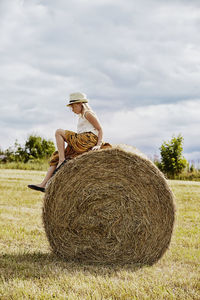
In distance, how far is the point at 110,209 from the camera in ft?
17.6

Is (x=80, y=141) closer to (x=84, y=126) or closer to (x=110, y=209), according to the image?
(x=84, y=126)

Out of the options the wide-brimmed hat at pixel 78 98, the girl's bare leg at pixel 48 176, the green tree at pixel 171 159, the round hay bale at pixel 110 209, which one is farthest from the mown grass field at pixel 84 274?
the green tree at pixel 171 159

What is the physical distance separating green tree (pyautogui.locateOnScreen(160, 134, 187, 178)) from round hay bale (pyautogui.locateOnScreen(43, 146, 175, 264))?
746 inches

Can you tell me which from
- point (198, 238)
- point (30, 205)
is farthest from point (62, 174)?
point (30, 205)

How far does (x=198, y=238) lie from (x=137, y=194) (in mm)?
2614

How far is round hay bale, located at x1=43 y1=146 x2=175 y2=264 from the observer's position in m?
5.27

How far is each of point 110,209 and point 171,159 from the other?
19.3 m

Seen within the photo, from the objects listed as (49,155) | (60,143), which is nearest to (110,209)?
(60,143)

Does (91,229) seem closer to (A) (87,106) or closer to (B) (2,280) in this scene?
(B) (2,280)

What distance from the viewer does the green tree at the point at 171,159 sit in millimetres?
24297

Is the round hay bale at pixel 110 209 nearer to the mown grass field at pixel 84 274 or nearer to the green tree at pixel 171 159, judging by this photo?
the mown grass field at pixel 84 274

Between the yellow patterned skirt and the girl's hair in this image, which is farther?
the girl's hair

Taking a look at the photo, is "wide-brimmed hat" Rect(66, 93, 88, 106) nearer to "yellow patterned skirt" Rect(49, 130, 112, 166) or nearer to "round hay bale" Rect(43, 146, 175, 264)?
"yellow patterned skirt" Rect(49, 130, 112, 166)

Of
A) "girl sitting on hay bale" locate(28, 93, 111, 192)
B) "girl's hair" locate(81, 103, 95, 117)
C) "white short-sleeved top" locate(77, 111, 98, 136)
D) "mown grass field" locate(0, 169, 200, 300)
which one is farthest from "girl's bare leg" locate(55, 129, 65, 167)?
"mown grass field" locate(0, 169, 200, 300)
